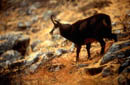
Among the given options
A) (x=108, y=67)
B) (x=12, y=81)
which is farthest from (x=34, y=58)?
(x=108, y=67)

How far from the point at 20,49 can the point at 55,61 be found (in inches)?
150

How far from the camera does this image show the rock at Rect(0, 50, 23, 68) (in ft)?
31.9

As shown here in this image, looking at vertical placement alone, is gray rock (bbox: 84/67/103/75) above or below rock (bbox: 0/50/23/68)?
above

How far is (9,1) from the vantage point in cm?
2356

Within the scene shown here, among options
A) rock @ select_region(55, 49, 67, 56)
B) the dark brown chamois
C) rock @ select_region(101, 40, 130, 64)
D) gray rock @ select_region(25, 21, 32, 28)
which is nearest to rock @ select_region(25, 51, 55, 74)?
rock @ select_region(55, 49, 67, 56)

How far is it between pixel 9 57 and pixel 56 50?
10.6ft

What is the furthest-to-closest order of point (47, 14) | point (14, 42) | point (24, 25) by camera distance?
point (47, 14) → point (24, 25) → point (14, 42)

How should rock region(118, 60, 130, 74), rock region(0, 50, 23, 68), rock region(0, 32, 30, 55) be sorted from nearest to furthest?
1. rock region(118, 60, 130, 74)
2. rock region(0, 50, 23, 68)
3. rock region(0, 32, 30, 55)

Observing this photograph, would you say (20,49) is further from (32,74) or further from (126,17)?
(126,17)

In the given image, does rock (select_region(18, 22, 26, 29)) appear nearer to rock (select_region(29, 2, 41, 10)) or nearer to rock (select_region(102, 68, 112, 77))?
rock (select_region(29, 2, 41, 10))

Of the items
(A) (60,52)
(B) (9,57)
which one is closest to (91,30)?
(A) (60,52)

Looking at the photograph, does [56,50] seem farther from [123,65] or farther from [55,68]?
[123,65]

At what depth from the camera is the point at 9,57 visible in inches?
401

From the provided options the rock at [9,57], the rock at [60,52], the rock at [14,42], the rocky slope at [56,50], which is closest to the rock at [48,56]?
the rocky slope at [56,50]
